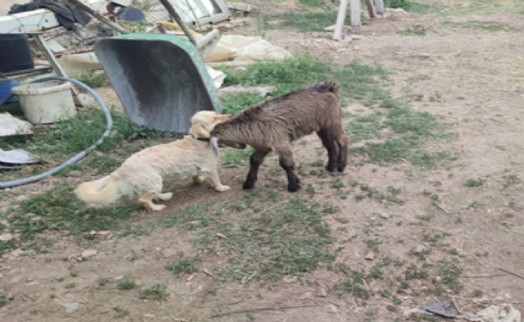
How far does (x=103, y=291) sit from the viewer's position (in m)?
3.62

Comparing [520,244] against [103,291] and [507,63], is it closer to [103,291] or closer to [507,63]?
[103,291]

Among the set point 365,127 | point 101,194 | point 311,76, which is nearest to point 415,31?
point 311,76

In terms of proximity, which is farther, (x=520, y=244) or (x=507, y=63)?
(x=507, y=63)

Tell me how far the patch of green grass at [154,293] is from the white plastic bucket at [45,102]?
375 centimetres

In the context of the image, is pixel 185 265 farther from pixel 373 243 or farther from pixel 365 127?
pixel 365 127

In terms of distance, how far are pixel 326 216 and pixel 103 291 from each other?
65.6 inches

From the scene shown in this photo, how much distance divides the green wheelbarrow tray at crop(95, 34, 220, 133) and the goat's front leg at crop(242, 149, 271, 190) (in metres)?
1.25

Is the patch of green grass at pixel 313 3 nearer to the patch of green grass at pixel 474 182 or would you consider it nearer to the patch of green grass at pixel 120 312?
the patch of green grass at pixel 474 182

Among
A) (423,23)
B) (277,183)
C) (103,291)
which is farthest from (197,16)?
(103,291)

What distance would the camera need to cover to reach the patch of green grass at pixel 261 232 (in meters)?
3.77

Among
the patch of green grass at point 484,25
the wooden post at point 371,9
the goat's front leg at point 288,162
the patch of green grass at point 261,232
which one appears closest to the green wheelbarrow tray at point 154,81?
the goat's front leg at point 288,162

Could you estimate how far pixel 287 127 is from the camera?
4781 mm

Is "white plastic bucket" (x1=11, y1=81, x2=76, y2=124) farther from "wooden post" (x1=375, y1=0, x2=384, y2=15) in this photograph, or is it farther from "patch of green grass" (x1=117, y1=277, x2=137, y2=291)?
"wooden post" (x1=375, y1=0, x2=384, y2=15)

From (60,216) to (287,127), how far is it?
1.90 metres
